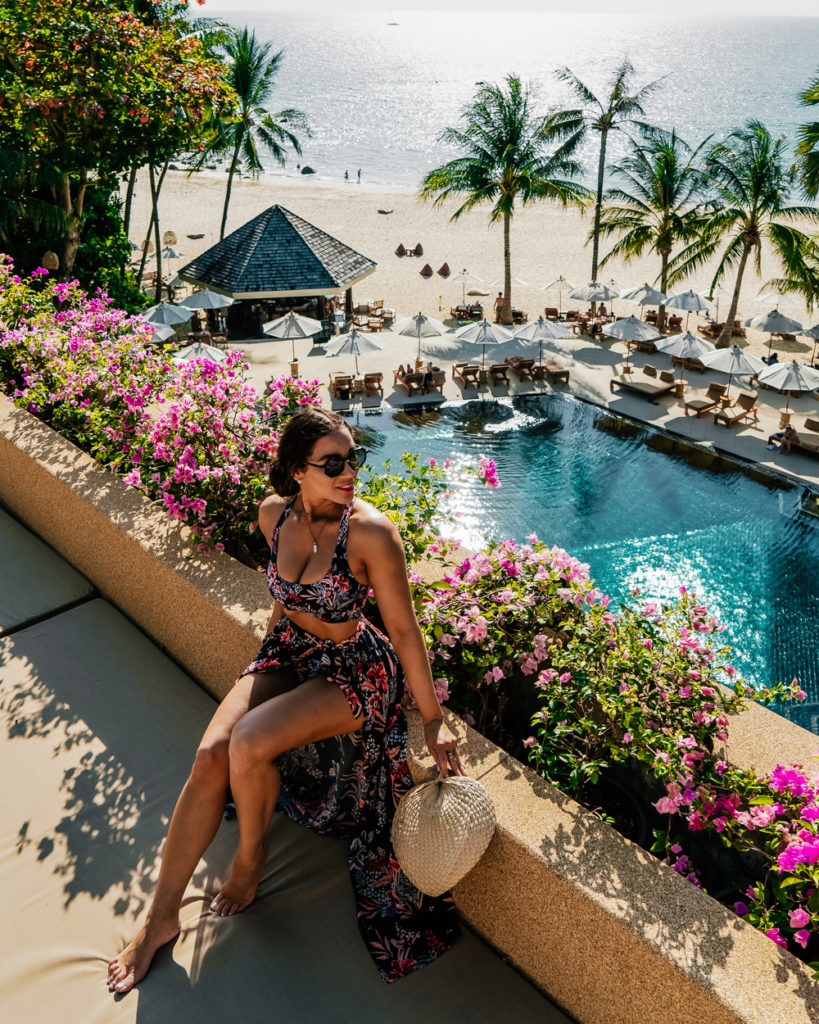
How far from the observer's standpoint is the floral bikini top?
2795 mm

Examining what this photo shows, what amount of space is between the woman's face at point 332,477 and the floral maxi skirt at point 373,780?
472 millimetres

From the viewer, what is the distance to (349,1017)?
2535 millimetres

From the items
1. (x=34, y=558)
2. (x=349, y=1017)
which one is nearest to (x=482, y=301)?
(x=34, y=558)

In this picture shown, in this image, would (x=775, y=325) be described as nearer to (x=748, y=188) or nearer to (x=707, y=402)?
(x=748, y=188)

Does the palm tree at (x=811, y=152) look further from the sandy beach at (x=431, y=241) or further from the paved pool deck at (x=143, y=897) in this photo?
the paved pool deck at (x=143, y=897)

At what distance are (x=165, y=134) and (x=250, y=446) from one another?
15303mm

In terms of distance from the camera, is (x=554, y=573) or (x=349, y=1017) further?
(x=554, y=573)

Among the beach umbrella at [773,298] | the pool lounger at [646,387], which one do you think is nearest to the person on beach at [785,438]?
the pool lounger at [646,387]

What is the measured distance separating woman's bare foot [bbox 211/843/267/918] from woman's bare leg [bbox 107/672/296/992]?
163mm

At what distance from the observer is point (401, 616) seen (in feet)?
8.96

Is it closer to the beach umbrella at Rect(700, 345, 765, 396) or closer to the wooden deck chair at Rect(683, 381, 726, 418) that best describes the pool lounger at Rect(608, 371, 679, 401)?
the wooden deck chair at Rect(683, 381, 726, 418)

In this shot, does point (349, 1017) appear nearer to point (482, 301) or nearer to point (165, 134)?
point (165, 134)

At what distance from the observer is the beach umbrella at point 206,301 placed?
75.8 ft

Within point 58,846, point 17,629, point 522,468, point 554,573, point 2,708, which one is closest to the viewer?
point 58,846
